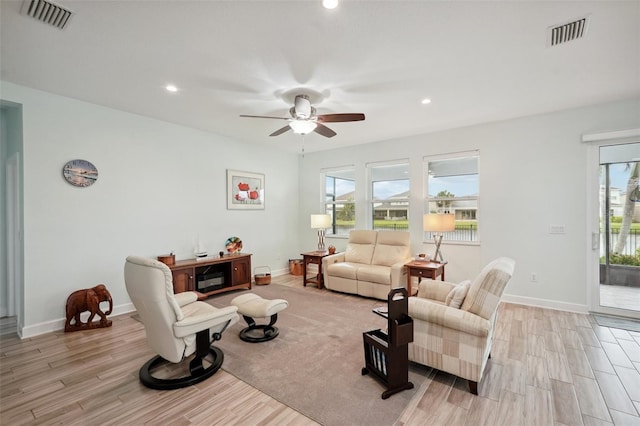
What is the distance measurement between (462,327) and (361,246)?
324 cm

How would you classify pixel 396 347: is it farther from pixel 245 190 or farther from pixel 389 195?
→ pixel 245 190

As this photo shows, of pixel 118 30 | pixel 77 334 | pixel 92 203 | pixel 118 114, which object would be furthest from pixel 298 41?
pixel 77 334

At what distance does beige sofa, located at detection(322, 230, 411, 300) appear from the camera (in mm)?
4363

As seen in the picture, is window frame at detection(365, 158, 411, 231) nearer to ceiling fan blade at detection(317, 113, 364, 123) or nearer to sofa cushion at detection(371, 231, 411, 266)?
sofa cushion at detection(371, 231, 411, 266)

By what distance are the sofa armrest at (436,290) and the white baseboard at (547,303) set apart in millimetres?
2135

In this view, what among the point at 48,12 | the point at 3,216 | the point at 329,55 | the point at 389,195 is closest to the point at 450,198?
the point at 389,195

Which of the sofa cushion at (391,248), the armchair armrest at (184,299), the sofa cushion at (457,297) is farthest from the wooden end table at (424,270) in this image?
the armchair armrest at (184,299)

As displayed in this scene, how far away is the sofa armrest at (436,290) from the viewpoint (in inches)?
113

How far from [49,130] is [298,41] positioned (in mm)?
3338

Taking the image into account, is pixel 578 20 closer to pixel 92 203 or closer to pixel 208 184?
pixel 208 184

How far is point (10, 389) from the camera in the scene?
2.24 meters

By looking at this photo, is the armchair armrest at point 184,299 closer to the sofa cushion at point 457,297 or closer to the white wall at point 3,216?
the sofa cushion at point 457,297

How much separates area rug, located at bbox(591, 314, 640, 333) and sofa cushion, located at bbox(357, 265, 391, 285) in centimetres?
265

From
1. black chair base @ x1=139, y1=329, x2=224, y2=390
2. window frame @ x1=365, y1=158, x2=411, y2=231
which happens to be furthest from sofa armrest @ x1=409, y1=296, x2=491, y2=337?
window frame @ x1=365, y1=158, x2=411, y2=231
